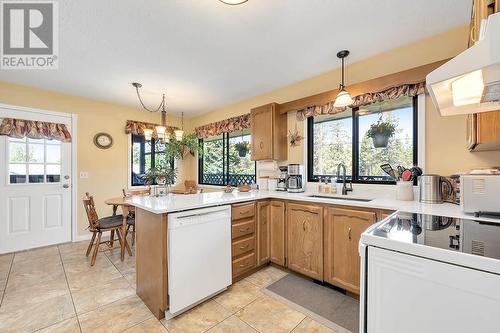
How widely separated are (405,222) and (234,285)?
167 centimetres

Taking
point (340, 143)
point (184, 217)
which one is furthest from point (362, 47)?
point (184, 217)

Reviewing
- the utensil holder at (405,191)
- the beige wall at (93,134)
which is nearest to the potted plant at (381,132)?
the utensil holder at (405,191)

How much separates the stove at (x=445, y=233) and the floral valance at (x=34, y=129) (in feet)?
14.2

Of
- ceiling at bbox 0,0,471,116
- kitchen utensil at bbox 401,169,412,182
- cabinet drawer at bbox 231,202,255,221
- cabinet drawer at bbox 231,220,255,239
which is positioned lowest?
cabinet drawer at bbox 231,220,255,239

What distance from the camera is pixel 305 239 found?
2225 mm

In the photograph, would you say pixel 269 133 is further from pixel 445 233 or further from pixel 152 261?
pixel 445 233

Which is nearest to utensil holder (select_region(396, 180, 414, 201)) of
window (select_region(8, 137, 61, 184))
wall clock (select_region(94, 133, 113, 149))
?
wall clock (select_region(94, 133, 113, 149))

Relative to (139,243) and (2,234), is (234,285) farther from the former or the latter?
(2,234)

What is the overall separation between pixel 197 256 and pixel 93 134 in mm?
3258

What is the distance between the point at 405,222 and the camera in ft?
4.18

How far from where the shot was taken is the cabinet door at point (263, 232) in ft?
7.95

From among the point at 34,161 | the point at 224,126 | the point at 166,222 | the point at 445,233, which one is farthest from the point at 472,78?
the point at 34,161

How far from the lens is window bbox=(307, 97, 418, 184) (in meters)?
2.21

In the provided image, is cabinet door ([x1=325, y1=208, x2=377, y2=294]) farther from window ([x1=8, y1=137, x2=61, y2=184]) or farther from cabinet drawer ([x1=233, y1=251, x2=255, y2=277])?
window ([x1=8, y1=137, x2=61, y2=184])
